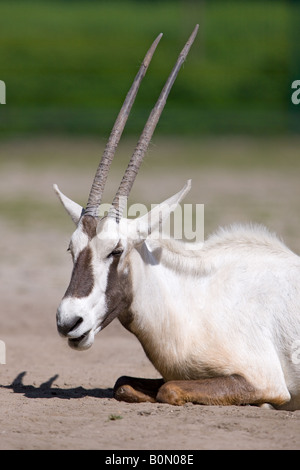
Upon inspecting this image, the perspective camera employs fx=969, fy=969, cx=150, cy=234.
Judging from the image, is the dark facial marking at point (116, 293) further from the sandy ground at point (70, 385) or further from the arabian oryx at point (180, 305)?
the sandy ground at point (70, 385)

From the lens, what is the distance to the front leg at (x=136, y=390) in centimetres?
752

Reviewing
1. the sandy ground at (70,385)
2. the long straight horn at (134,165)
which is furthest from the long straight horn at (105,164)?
the sandy ground at (70,385)

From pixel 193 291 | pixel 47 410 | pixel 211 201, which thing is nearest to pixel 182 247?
pixel 193 291

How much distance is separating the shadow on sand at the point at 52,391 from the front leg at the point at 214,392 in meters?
0.97

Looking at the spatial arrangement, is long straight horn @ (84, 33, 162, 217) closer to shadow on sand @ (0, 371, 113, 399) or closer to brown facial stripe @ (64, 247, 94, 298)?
brown facial stripe @ (64, 247, 94, 298)

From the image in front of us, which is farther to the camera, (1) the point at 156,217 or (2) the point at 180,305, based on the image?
(2) the point at 180,305

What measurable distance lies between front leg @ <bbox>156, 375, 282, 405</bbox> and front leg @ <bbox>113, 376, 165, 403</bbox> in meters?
0.30

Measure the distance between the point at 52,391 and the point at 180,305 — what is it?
141 cm

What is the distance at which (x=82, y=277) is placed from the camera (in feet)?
22.8

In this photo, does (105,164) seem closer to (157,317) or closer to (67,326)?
(157,317)

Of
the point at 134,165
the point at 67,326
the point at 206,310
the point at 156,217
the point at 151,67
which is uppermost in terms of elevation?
the point at 151,67

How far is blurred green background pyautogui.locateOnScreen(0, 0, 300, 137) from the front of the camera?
1351 inches

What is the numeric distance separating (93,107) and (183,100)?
3946 millimetres

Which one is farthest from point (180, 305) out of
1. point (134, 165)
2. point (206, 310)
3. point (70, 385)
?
point (70, 385)
